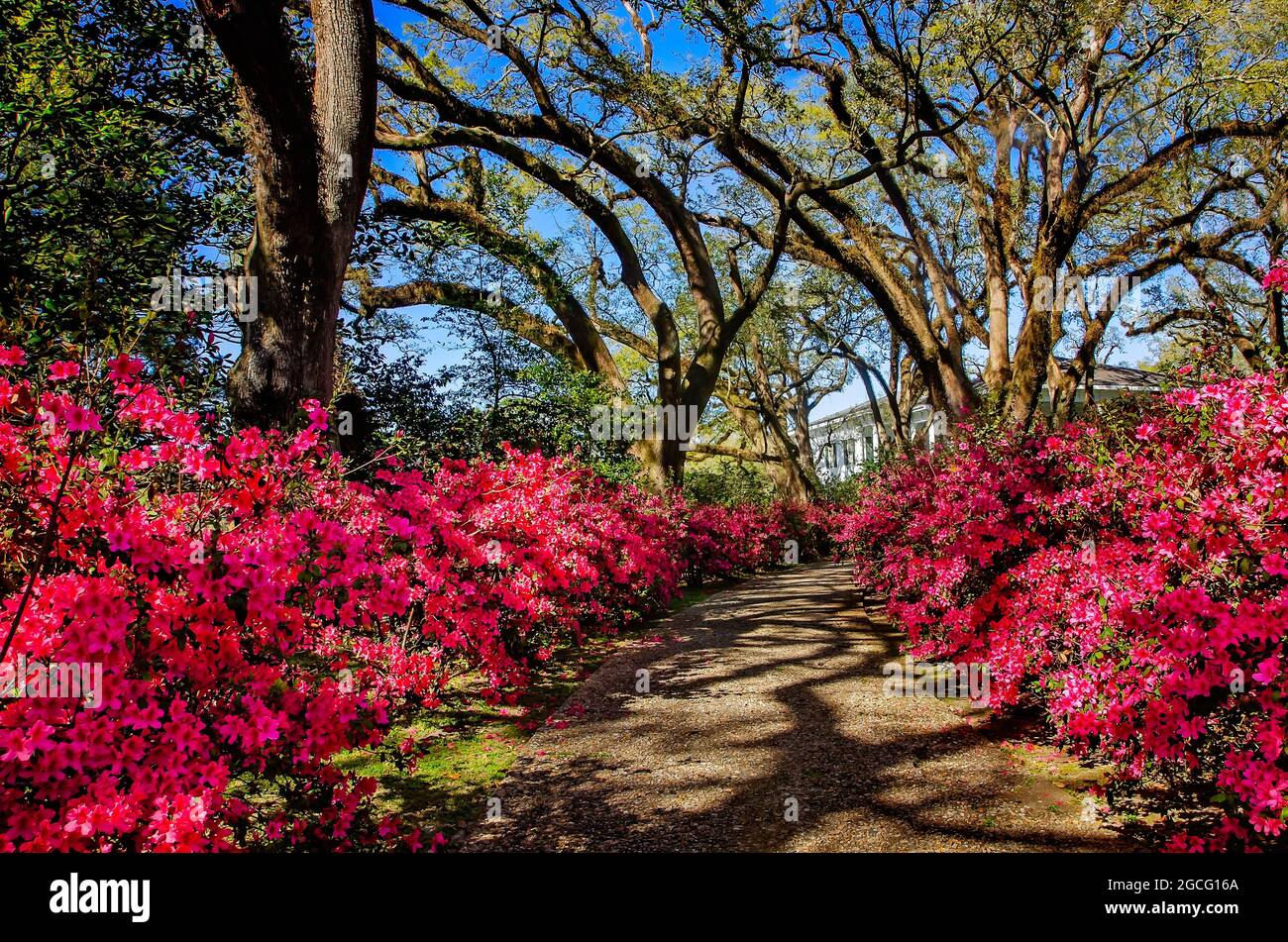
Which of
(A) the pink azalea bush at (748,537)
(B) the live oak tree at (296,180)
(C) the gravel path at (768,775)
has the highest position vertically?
(B) the live oak tree at (296,180)

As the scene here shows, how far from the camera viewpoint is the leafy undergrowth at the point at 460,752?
3580 millimetres

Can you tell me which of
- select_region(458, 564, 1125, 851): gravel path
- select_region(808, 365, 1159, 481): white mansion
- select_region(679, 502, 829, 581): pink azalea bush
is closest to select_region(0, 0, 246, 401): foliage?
select_region(458, 564, 1125, 851): gravel path

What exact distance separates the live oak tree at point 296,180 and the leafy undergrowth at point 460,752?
2224mm

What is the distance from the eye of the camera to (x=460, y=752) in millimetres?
4461

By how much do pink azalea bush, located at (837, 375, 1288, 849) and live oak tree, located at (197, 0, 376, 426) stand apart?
456 centimetres

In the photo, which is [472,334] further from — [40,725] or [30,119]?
[40,725]

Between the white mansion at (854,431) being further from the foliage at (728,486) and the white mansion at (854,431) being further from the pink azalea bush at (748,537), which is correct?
the pink azalea bush at (748,537)

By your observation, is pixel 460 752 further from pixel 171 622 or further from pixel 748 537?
pixel 748 537

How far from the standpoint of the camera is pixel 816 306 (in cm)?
2330

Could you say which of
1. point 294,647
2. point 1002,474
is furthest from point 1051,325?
point 294,647

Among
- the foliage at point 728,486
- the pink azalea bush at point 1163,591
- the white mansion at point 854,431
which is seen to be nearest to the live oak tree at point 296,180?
the pink azalea bush at point 1163,591

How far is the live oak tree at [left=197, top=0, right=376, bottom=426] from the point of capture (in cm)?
468

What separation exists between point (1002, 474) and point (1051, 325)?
5.94 m

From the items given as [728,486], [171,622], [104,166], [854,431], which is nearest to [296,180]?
[104,166]
